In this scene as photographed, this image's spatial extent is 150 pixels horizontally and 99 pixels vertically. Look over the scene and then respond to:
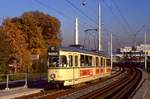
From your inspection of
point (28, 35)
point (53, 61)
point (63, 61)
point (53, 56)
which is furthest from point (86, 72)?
point (28, 35)

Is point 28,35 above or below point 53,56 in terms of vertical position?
above

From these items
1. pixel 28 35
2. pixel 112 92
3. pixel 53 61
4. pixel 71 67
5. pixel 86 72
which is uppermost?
pixel 28 35

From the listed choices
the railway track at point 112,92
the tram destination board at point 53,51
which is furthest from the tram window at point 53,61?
the railway track at point 112,92

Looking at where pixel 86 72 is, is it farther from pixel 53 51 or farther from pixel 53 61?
pixel 53 51

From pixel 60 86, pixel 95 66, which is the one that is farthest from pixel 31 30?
pixel 60 86

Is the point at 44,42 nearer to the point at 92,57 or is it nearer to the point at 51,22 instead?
the point at 51,22

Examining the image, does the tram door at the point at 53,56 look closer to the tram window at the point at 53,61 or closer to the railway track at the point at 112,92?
the tram window at the point at 53,61

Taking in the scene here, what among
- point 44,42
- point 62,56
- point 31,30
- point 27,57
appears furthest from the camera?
point 44,42

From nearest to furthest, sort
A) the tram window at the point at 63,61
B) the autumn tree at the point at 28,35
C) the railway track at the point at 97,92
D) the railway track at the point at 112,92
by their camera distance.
A: the railway track at the point at 97,92
the railway track at the point at 112,92
the tram window at the point at 63,61
the autumn tree at the point at 28,35

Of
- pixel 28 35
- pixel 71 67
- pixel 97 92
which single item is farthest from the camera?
pixel 28 35

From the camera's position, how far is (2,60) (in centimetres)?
5869

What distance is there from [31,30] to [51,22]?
15.3 meters

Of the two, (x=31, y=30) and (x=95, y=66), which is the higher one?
(x=31, y=30)

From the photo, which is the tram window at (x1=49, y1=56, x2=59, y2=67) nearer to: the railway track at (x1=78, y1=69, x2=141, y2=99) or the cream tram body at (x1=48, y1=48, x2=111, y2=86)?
the cream tram body at (x1=48, y1=48, x2=111, y2=86)
